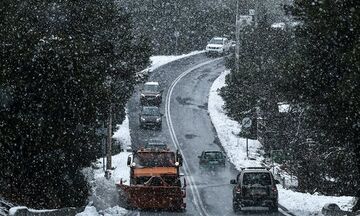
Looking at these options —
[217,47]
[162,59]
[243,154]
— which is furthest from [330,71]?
[162,59]

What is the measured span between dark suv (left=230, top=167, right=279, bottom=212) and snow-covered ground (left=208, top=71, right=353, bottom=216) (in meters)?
1.18

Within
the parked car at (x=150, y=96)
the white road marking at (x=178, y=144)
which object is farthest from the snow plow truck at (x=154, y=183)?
the parked car at (x=150, y=96)

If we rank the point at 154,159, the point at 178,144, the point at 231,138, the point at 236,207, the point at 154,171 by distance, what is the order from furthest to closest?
the point at 231,138, the point at 178,144, the point at 154,159, the point at 154,171, the point at 236,207

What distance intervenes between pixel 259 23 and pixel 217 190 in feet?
95.0

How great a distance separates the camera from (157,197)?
2720 cm

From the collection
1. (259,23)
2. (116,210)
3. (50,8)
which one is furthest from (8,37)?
(259,23)

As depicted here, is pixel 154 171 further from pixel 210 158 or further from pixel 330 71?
pixel 210 158

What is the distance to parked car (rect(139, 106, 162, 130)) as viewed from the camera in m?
54.6

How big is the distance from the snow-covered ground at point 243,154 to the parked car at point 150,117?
459cm

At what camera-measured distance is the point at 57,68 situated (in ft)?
76.1

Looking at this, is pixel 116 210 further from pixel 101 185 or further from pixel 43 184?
pixel 101 185

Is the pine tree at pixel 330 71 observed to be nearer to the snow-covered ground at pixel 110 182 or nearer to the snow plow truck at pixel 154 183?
the snow plow truck at pixel 154 183

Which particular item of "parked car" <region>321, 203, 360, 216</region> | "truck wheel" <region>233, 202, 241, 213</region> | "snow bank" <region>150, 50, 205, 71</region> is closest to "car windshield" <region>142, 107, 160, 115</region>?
"snow bank" <region>150, 50, 205, 71</region>

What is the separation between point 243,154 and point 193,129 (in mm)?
7735
